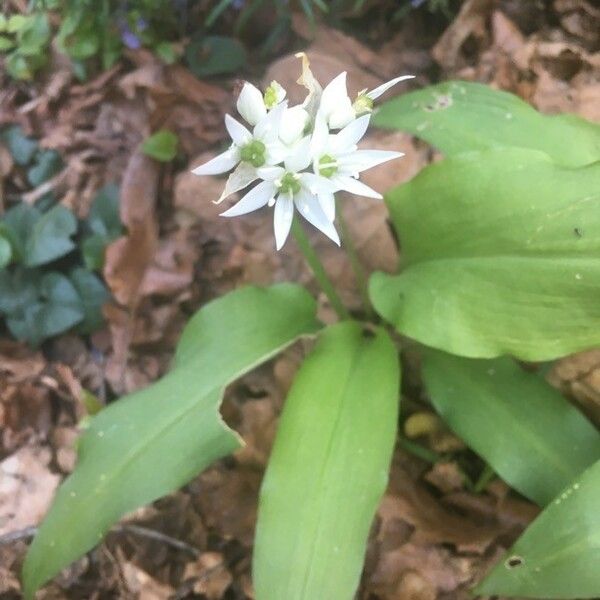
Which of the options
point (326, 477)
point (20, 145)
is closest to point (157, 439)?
point (326, 477)

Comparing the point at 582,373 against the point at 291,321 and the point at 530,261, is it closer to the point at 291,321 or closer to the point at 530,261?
the point at 530,261

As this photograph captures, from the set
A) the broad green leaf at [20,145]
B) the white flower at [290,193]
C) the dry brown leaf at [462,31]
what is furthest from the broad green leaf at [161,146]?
the white flower at [290,193]

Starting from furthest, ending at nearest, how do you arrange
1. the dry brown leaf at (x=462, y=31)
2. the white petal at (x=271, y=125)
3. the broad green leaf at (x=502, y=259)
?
1. the dry brown leaf at (x=462, y=31)
2. the broad green leaf at (x=502, y=259)
3. the white petal at (x=271, y=125)

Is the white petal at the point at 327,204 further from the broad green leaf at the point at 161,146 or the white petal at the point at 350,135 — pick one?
the broad green leaf at the point at 161,146

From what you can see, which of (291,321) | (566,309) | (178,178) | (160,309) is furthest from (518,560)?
(178,178)

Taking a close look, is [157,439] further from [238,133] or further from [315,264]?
[238,133]

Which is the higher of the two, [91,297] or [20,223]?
[20,223]
